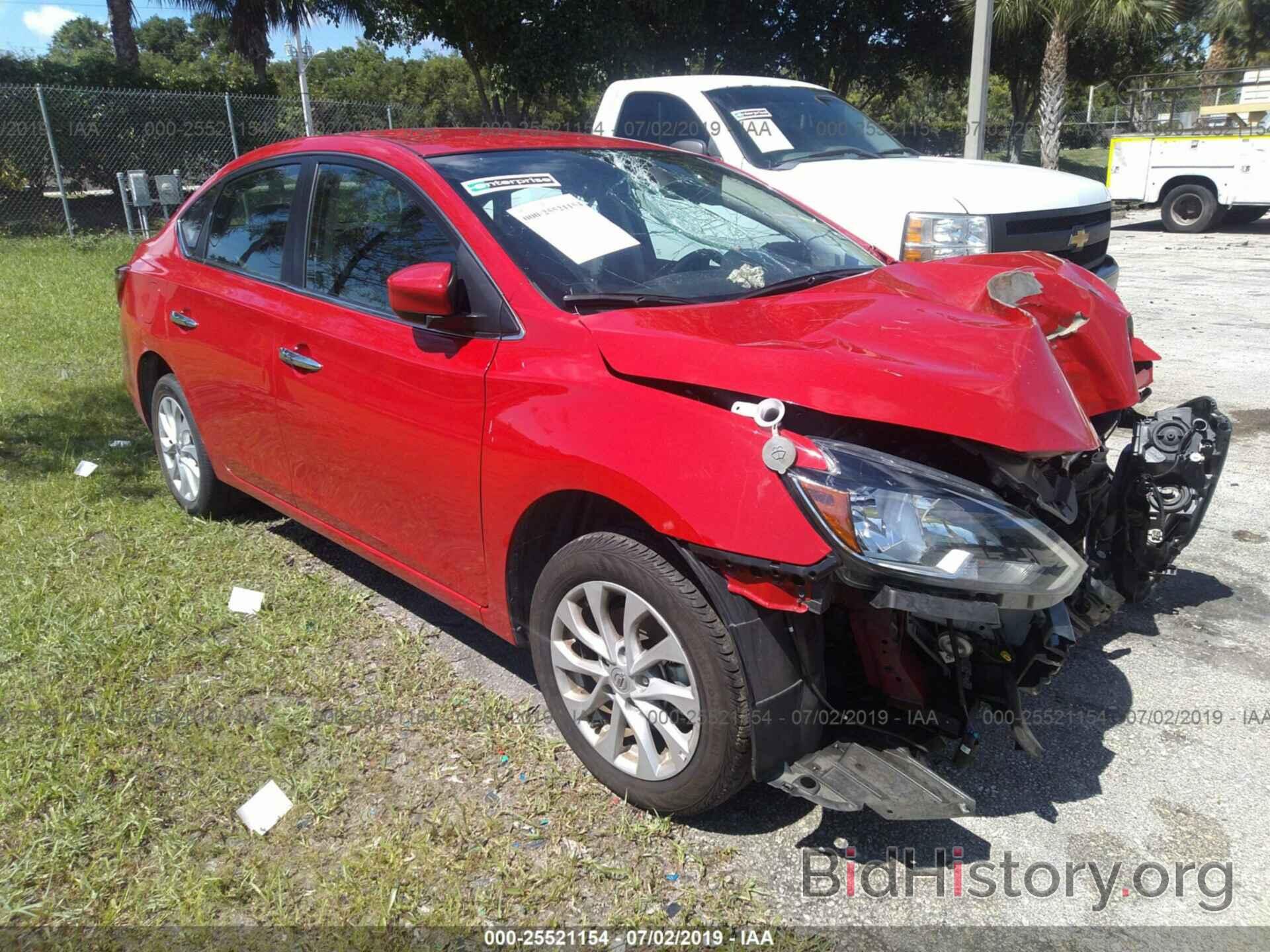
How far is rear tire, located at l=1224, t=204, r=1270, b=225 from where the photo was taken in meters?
17.0

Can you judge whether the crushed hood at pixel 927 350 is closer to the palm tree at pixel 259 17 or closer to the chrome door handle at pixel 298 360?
the chrome door handle at pixel 298 360

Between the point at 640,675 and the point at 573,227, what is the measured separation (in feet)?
4.58

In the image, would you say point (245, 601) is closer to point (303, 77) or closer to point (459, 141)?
point (459, 141)

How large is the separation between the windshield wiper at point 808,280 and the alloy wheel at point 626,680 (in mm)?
1057

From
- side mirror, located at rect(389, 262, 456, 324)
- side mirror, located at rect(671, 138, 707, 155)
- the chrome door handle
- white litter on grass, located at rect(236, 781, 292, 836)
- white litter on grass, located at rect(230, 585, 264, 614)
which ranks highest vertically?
side mirror, located at rect(671, 138, 707, 155)

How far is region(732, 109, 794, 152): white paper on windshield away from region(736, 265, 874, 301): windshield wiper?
4.07 meters

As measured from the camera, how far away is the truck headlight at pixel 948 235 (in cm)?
609

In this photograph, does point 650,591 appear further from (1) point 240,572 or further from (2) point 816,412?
(1) point 240,572

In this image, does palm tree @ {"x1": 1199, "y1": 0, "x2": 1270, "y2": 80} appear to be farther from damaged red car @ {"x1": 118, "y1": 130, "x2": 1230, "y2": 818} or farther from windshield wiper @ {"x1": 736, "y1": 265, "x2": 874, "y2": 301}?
damaged red car @ {"x1": 118, "y1": 130, "x2": 1230, "y2": 818}

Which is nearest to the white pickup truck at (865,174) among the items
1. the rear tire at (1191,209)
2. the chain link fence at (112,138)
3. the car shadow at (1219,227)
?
the rear tire at (1191,209)

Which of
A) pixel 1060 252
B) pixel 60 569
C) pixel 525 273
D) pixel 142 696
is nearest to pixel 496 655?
pixel 142 696

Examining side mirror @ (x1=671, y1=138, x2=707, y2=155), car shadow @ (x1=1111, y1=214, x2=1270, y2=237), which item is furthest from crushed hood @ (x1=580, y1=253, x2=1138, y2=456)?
car shadow @ (x1=1111, y1=214, x2=1270, y2=237)

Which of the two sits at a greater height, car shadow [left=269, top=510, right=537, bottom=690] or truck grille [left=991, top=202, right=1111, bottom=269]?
truck grille [left=991, top=202, right=1111, bottom=269]

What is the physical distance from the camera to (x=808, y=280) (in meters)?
3.26
